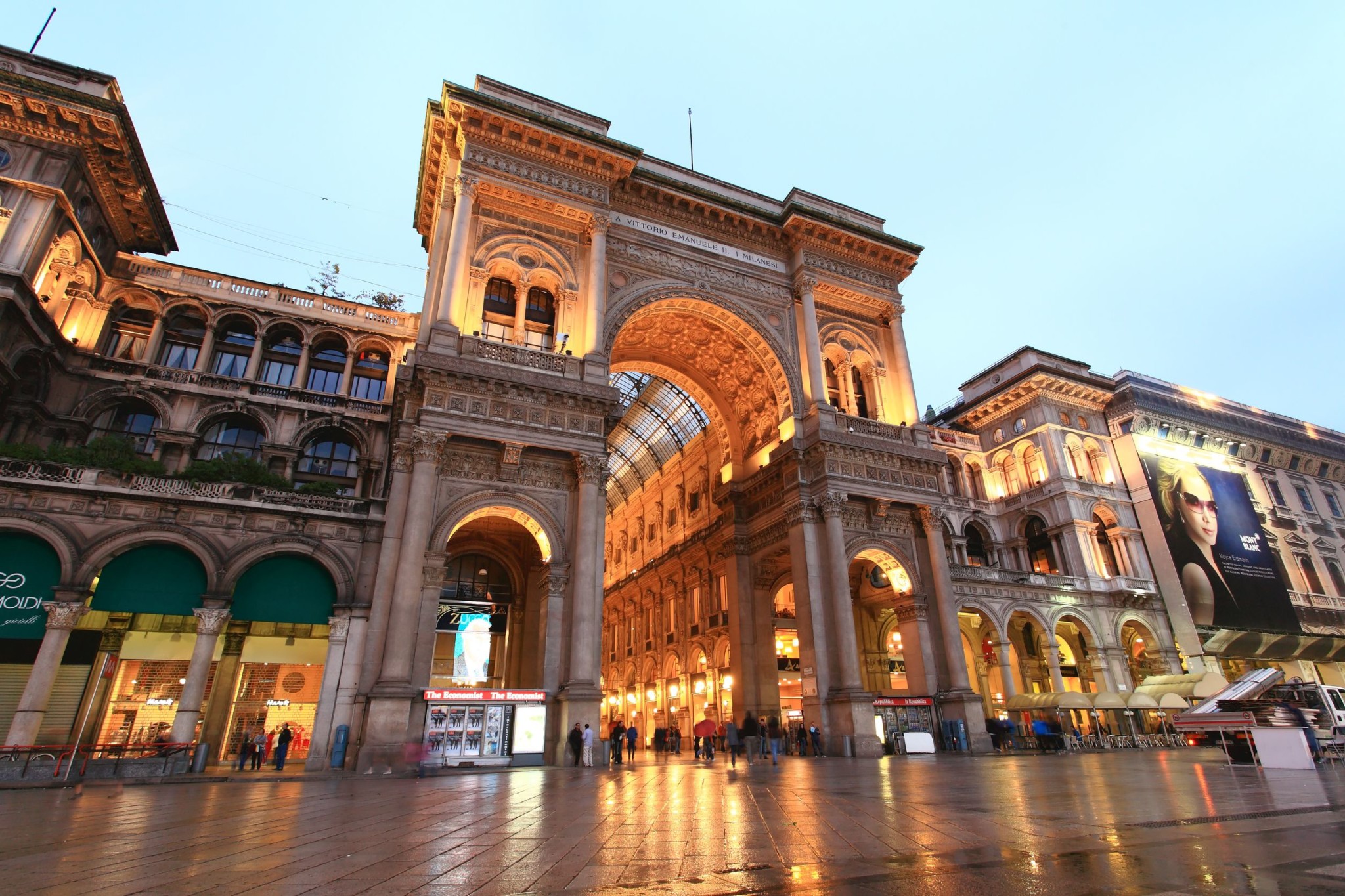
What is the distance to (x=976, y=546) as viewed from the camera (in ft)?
133

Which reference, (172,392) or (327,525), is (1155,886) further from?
(172,392)

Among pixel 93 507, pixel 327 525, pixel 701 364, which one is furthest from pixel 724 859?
pixel 701 364

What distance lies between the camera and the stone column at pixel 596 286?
23.4m

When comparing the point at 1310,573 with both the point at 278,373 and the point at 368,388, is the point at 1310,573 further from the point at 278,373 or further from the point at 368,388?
the point at 278,373

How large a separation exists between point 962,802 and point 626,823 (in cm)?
435

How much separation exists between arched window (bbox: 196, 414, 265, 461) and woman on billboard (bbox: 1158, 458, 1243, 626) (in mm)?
45493

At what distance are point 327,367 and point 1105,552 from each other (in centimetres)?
4182

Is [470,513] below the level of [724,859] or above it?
above

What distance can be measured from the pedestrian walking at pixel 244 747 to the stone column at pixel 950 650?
2244 cm

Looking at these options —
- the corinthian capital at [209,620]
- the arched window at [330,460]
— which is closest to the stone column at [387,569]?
the corinthian capital at [209,620]

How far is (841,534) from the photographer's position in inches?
969

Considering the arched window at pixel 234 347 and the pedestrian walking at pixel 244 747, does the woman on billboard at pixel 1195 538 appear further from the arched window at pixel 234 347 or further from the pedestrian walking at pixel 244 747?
the arched window at pixel 234 347

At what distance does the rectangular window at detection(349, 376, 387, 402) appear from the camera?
2920 centimetres

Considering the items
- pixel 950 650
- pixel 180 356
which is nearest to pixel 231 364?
pixel 180 356
